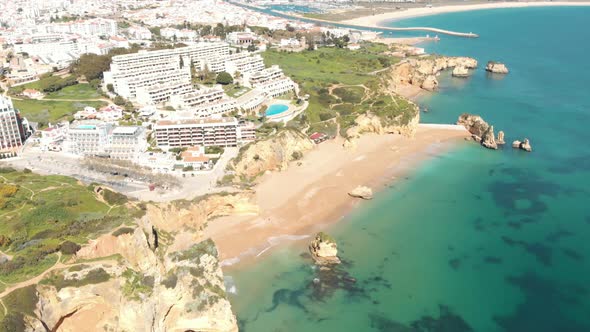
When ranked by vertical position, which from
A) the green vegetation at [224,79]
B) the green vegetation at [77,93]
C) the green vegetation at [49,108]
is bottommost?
the green vegetation at [49,108]

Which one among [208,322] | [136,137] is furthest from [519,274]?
[136,137]

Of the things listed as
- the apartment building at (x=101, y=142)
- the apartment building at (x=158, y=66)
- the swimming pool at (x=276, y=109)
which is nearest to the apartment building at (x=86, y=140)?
the apartment building at (x=101, y=142)

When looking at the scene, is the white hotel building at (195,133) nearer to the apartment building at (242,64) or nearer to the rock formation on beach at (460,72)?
the apartment building at (242,64)

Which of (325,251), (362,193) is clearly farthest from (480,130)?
(325,251)

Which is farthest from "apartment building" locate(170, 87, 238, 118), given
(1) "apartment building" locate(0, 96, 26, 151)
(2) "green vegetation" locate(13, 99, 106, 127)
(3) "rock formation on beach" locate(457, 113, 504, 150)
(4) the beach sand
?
(3) "rock formation on beach" locate(457, 113, 504, 150)

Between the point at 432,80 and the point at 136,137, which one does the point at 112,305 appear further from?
the point at 432,80
